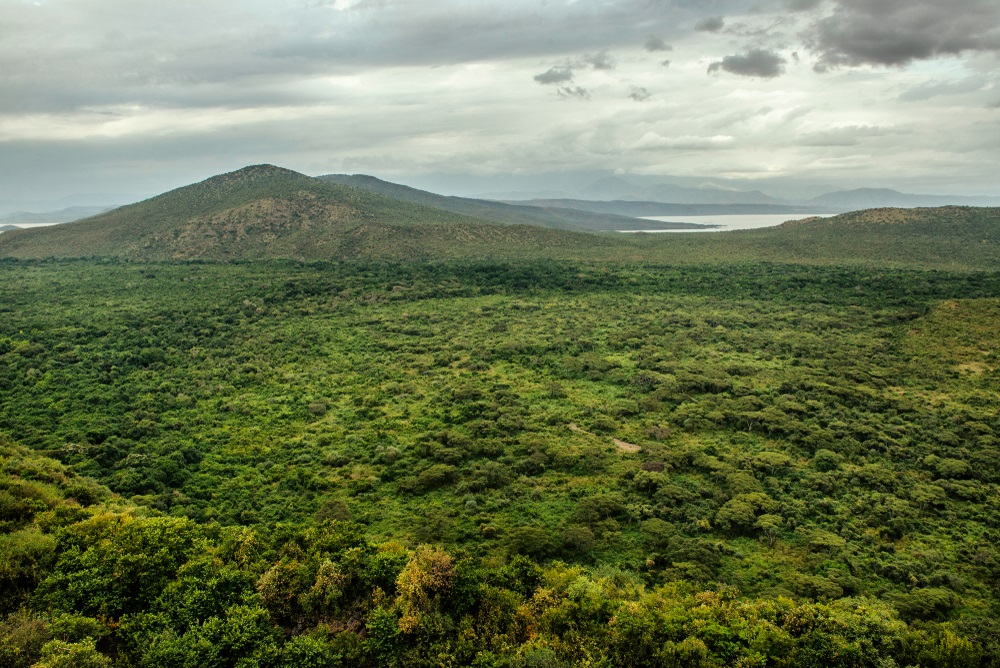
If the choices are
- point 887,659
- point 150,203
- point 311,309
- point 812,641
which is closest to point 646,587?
point 812,641

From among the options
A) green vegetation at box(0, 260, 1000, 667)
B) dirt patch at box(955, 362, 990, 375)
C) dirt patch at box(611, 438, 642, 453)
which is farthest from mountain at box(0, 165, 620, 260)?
dirt patch at box(611, 438, 642, 453)

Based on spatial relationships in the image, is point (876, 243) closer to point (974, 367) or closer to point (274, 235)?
point (974, 367)

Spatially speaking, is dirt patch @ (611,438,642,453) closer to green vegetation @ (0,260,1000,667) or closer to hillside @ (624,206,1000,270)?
green vegetation @ (0,260,1000,667)

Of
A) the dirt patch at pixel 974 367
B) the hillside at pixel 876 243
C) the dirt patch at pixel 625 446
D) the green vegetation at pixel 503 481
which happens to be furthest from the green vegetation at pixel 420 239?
the dirt patch at pixel 625 446

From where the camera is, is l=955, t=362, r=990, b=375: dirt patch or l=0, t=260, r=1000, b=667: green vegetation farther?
l=955, t=362, r=990, b=375: dirt patch

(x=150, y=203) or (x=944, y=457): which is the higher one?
(x=150, y=203)

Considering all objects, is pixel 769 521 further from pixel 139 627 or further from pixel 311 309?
pixel 311 309
